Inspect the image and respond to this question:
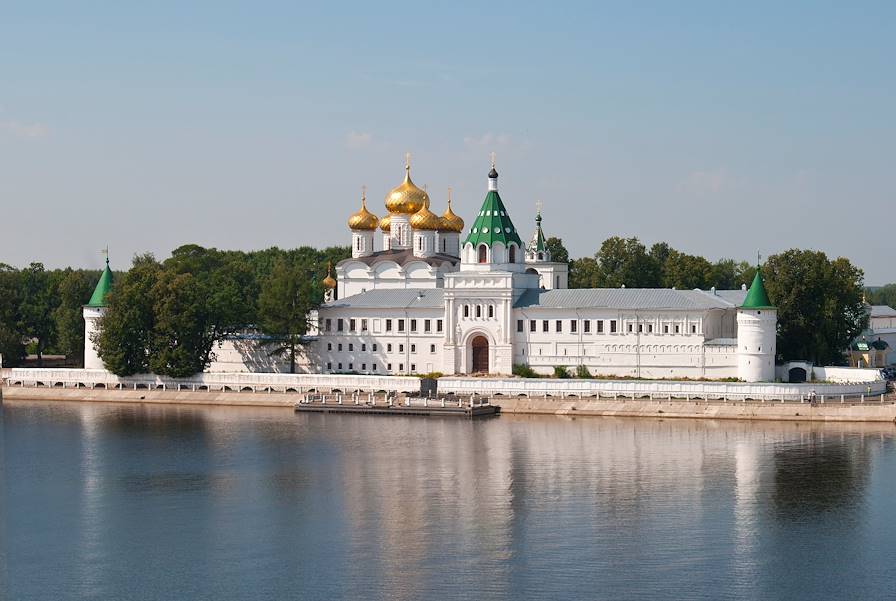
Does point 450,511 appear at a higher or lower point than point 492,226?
lower

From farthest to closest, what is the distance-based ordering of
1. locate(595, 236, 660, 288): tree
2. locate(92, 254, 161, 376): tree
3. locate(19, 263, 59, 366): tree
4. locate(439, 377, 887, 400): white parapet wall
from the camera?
locate(595, 236, 660, 288): tree < locate(19, 263, 59, 366): tree < locate(92, 254, 161, 376): tree < locate(439, 377, 887, 400): white parapet wall

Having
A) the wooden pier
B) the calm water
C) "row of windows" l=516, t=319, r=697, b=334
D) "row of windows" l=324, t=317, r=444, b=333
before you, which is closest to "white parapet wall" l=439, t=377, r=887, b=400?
the wooden pier

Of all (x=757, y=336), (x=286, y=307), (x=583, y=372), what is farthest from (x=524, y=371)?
(x=286, y=307)

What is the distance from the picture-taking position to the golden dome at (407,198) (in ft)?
193

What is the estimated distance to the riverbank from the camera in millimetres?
41438

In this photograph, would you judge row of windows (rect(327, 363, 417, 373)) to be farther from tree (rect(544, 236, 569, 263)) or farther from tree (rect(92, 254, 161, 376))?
tree (rect(544, 236, 569, 263))

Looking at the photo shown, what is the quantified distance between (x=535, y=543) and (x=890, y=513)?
280 inches

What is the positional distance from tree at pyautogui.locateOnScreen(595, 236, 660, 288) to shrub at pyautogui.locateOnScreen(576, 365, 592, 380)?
16375 millimetres

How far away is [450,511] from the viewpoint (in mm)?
29281

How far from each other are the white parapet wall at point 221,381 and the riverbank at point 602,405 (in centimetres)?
48

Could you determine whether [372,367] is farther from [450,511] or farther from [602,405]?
[450,511]

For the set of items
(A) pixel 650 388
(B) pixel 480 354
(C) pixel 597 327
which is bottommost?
(A) pixel 650 388

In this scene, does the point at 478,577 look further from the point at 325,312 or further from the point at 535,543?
the point at 325,312

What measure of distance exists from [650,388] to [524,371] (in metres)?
5.90
